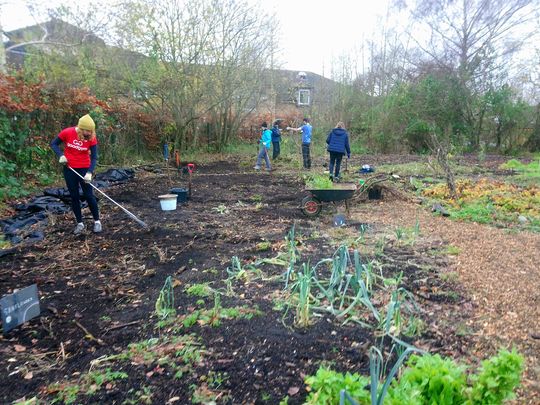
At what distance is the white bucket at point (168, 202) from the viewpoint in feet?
22.8

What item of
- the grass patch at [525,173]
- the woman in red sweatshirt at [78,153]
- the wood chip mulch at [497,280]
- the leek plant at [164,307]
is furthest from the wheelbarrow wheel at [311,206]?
the grass patch at [525,173]

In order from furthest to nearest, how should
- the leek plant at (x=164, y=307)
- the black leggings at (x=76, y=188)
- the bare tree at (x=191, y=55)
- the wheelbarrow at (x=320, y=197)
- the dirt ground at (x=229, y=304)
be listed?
the bare tree at (x=191, y=55) < the wheelbarrow at (x=320, y=197) < the black leggings at (x=76, y=188) < the leek plant at (x=164, y=307) < the dirt ground at (x=229, y=304)

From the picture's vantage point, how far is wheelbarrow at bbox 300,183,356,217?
6488 millimetres

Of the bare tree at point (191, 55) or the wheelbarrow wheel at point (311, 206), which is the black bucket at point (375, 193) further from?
the bare tree at point (191, 55)

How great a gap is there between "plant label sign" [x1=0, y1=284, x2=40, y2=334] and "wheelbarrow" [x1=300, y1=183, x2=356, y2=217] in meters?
4.25

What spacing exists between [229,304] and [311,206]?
3518 mm

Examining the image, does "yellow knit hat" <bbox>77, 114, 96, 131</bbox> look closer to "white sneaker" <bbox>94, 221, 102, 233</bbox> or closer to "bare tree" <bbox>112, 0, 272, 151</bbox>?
"white sneaker" <bbox>94, 221, 102, 233</bbox>

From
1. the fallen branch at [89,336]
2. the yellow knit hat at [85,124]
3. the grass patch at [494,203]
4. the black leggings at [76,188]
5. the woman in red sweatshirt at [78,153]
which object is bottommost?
the fallen branch at [89,336]

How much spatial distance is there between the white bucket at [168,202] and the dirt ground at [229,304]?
465 millimetres

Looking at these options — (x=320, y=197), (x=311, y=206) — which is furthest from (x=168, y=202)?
(x=320, y=197)

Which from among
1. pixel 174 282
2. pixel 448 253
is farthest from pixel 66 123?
pixel 448 253

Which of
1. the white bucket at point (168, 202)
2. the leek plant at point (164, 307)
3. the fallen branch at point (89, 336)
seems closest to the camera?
the fallen branch at point (89, 336)

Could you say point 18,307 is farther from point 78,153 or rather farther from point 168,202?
point 168,202

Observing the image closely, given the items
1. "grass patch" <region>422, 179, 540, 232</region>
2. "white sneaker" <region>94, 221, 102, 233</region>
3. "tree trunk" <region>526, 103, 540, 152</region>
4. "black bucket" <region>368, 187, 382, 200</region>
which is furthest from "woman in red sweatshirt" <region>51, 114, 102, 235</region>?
"tree trunk" <region>526, 103, 540, 152</region>
